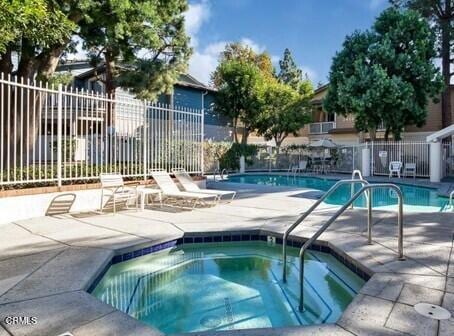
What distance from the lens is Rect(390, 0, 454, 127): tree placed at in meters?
23.8

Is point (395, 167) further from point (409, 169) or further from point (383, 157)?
point (383, 157)

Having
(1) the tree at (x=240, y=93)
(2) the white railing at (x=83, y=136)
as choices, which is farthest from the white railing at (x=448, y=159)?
(2) the white railing at (x=83, y=136)

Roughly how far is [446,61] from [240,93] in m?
13.8

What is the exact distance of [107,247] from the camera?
5.62 meters

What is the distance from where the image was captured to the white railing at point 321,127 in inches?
1270

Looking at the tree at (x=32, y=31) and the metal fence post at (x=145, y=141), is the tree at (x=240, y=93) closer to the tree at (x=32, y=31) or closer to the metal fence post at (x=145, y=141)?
the metal fence post at (x=145, y=141)

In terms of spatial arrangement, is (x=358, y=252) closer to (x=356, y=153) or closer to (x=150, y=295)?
(x=150, y=295)

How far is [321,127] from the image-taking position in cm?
3319

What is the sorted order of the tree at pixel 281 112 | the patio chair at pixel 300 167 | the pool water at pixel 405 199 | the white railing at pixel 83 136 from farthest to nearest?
1. the tree at pixel 281 112
2. the patio chair at pixel 300 167
3. the pool water at pixel 405 199
4. the white railing at pixel 83 136

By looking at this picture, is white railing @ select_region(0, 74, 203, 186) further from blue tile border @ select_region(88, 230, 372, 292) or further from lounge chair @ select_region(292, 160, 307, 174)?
lounge chair @ select_region(292, 160, 307, 174)

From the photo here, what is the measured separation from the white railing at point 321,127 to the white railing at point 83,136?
2196cm

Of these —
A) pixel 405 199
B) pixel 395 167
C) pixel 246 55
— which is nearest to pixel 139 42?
pixel 405 199

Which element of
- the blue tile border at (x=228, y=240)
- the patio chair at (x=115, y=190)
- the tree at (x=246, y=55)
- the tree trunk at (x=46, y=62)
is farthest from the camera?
the tree at (x=246, y=55)

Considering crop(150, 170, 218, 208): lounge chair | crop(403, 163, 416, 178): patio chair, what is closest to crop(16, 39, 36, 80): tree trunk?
crop(150, 170, 218, 208): lounge chair
